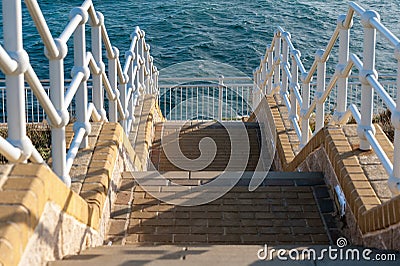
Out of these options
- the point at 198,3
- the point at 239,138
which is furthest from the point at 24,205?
the point at 198,3

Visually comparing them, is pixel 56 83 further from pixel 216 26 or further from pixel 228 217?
pixel 216 26

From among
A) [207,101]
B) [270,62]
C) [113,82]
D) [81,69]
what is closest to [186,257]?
[81,69]

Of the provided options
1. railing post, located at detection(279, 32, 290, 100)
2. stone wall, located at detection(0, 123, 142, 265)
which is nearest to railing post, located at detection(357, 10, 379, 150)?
stone wall, located at detection(0, 123, 142, 265)

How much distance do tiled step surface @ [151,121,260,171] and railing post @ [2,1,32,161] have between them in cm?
515

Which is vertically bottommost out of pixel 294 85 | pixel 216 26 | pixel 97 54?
pixel 216 26

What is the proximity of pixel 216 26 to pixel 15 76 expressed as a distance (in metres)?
29.4

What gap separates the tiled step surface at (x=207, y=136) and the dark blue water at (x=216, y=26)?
14297 millimetres

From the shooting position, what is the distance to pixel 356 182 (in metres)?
4.59

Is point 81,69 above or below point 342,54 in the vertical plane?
above

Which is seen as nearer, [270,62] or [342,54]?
[342,54]

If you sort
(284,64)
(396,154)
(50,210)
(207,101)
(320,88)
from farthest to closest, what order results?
(207,101) < (284,64) < (320,88) < (396,154) < (50,210)

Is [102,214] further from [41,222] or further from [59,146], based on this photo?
[41,222]

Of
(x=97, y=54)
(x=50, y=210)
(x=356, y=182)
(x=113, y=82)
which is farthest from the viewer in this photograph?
(x=113, y=82)

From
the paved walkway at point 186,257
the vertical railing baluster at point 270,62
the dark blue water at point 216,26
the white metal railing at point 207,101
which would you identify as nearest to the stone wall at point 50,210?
the paved walkway at point 186,257
